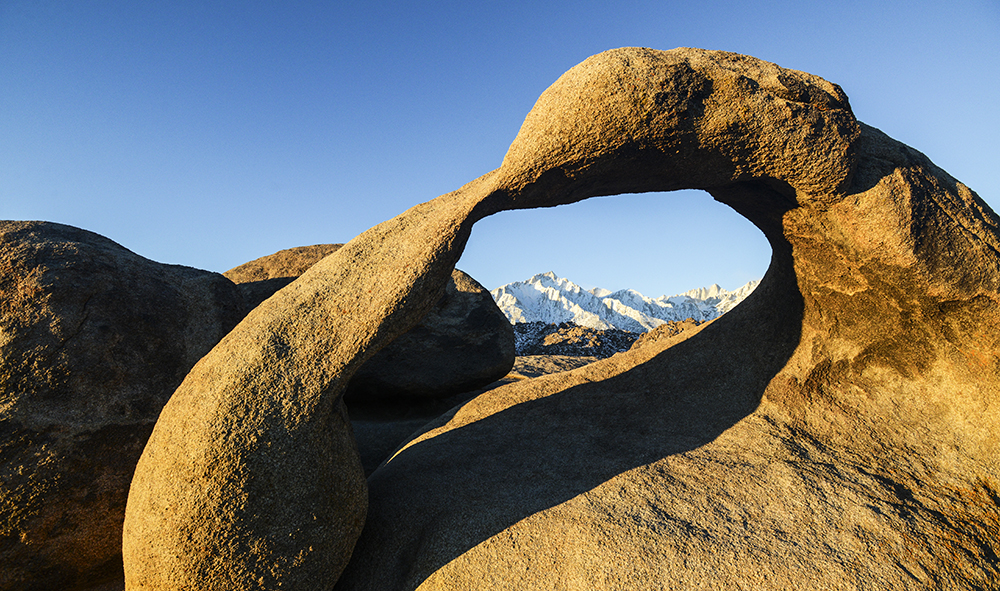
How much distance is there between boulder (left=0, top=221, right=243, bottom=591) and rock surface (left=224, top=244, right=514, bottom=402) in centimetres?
182

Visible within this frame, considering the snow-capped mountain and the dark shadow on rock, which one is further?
the snow-capped mountain

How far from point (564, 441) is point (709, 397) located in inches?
41.8

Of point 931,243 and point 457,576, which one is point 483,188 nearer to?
point 457,576

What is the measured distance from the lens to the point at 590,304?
171 metres

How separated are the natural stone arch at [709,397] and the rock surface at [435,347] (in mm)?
1587

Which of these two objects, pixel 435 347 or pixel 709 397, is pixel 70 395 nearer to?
pixel 435 347

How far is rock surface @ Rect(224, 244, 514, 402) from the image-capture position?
5082mm

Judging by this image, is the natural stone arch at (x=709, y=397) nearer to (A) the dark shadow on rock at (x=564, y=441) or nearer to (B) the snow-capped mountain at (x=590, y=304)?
(A) the dark shadow on rock at (x=564, y=441)

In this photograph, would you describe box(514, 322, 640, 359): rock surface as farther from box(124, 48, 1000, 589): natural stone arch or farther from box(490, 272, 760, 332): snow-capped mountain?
box(490, 272, 760, 332): snow-capped mountain

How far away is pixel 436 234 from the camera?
111 inches

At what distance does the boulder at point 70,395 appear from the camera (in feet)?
8.66

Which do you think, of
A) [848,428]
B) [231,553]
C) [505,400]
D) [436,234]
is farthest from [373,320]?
[848,428]

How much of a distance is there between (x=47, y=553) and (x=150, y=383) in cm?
91

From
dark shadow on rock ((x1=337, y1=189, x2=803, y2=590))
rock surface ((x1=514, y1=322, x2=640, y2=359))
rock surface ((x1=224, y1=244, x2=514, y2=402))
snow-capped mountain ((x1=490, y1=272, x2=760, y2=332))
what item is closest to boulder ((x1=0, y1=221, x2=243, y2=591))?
dark shadow on rock ((x1=337, y1=189, x2=803, y2=590))
